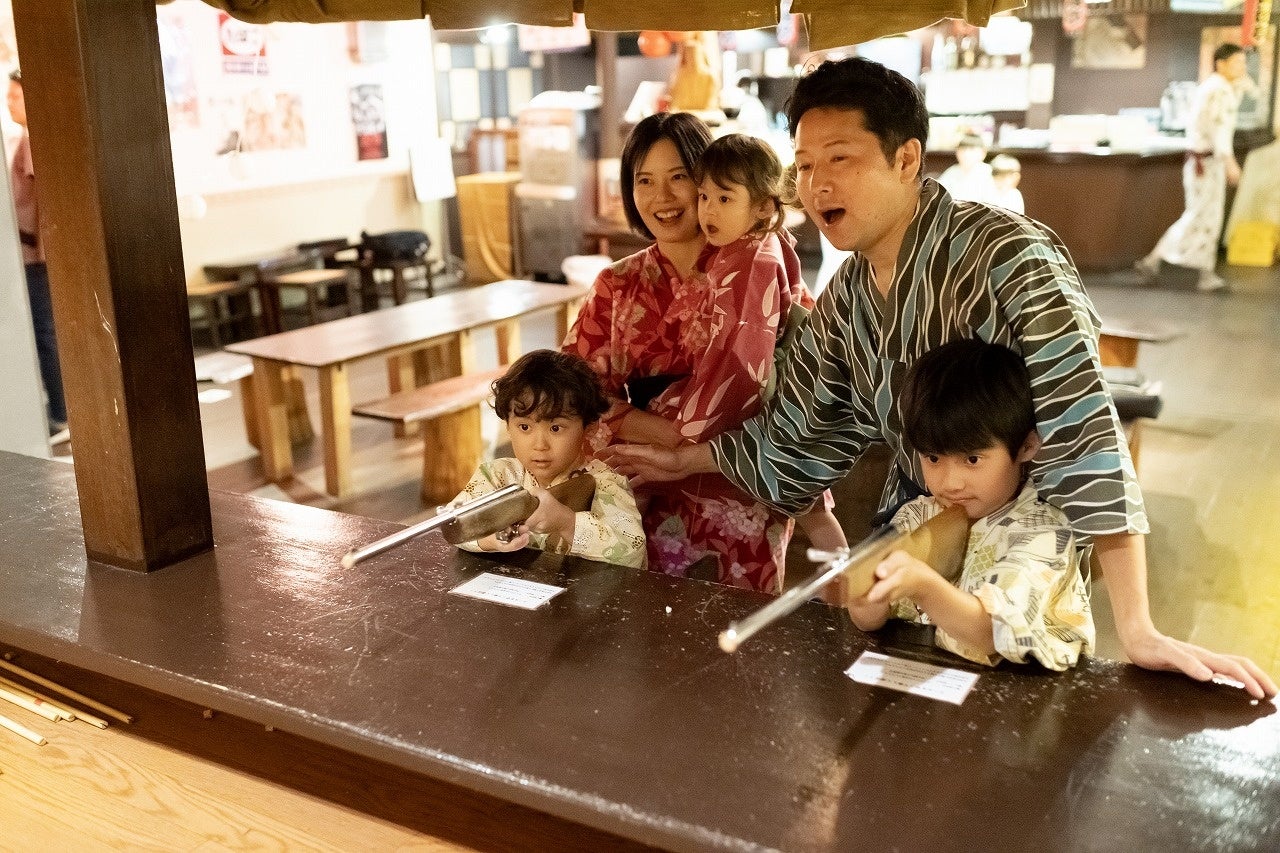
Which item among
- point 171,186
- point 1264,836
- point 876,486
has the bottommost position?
point 876,486

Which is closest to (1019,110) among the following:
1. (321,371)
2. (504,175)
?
(504,175)

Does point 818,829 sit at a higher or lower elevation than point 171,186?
lower

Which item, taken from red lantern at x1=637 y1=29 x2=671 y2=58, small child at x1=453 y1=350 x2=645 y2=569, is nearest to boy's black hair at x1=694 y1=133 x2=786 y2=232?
small child at x1=453 y1=350 x2=645 y2=569

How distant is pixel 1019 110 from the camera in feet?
40.5

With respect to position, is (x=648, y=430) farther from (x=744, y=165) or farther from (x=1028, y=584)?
(x=1028, y=584)

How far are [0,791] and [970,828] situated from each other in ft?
5.62

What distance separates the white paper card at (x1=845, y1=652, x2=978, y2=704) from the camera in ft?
5.21

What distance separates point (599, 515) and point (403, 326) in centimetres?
420

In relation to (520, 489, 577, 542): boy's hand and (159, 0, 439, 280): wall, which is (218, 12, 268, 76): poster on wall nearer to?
(159, 0, 439, 280): wall

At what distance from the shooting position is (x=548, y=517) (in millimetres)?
2104

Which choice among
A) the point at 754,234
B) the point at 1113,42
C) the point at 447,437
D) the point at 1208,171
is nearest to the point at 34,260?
the point at 447,437

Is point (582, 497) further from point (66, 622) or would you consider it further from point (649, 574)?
point (66, 622)

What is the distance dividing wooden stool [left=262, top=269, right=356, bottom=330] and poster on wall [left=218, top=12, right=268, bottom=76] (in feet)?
5.20

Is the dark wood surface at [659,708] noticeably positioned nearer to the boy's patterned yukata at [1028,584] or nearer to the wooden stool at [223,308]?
the boy's patterned yukata at [1028,584]
